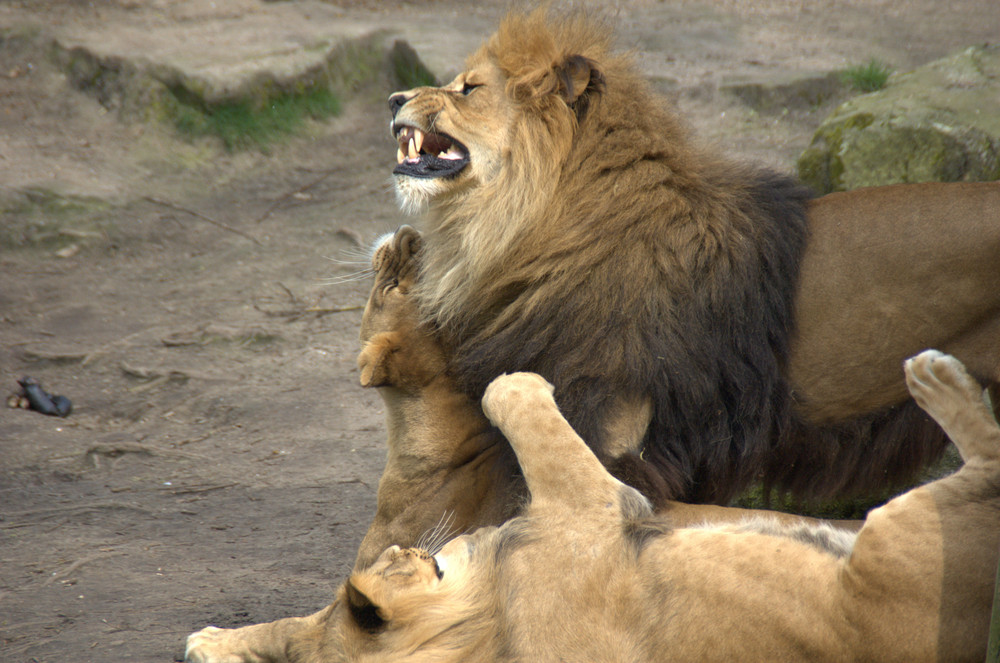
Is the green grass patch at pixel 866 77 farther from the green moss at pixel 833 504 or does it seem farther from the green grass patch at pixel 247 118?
the green moss at pixel 833 504

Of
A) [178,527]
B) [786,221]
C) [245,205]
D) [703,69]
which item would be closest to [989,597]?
[786,221]

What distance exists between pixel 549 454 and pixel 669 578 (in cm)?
47

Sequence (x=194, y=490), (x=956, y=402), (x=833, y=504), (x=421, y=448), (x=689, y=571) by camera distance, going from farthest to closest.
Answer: (x=194, y=490)
(x=833, y=504)
(x=421, y=448)
(x=956, y=402)
(x=689, y=571)

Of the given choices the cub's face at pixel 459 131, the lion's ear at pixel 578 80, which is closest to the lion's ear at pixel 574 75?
the lion's ear at pixel 578 80

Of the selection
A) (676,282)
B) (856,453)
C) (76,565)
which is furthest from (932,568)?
(76,565)

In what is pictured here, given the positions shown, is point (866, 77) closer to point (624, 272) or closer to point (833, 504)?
point (833, 504)

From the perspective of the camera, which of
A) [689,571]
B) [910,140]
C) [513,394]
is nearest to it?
[689,571]

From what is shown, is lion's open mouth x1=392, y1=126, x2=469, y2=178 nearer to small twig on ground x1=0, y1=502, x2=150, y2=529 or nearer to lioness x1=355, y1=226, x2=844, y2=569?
lioness x1=355, y1=226, x2=844, y2=569

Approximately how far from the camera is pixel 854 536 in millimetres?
2721

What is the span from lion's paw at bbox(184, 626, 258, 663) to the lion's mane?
1.07 metres

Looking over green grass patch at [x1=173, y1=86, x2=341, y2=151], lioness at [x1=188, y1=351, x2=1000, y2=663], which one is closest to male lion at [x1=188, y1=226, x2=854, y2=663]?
lioness at [x1=188, y1=351, x2=1000, y2=663]

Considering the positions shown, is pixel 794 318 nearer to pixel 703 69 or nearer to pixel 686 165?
pixel 686 165

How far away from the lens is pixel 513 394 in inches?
118

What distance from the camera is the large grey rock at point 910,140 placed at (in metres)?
5.25
